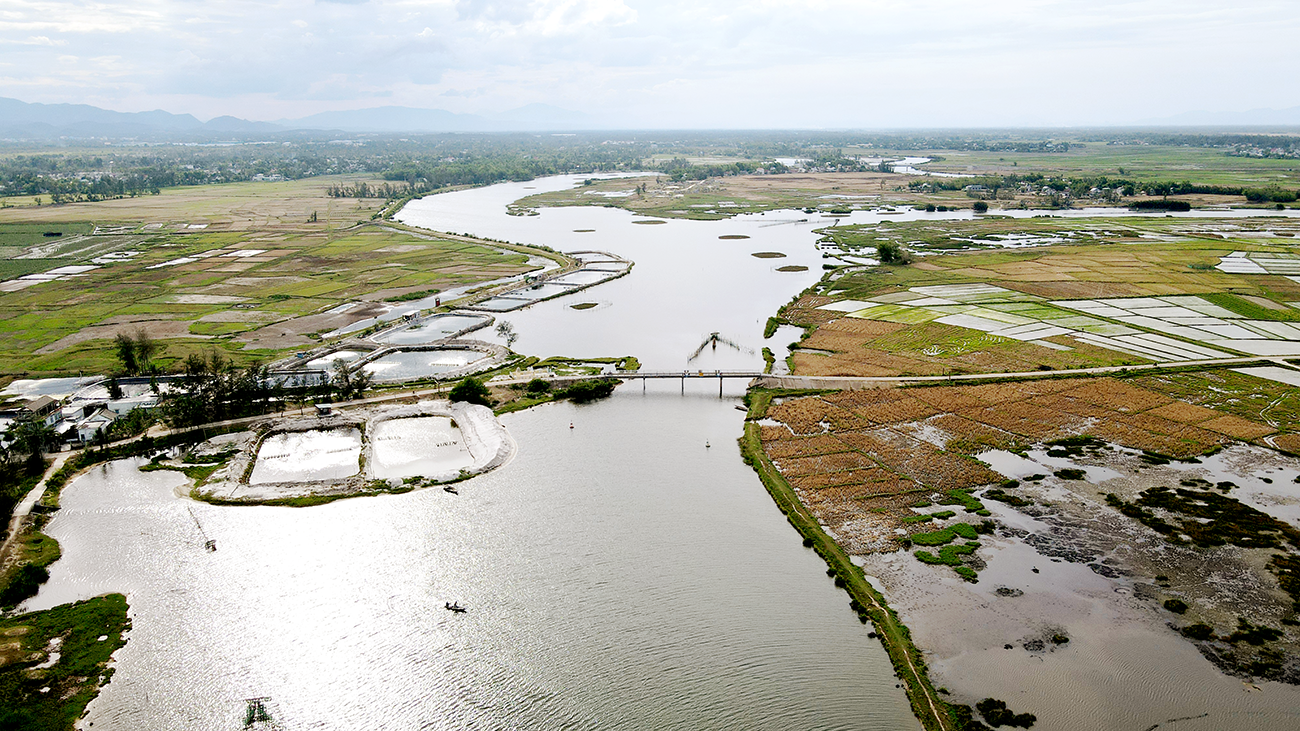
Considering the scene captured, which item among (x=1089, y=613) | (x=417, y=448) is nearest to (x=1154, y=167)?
(x=1089, y=613)

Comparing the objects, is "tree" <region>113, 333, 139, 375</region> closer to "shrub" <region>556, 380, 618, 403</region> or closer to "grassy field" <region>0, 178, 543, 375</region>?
"grassy field" <region>0, 178, 543, 375</region>

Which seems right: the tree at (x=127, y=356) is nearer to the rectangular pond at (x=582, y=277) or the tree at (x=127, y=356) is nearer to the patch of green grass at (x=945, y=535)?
the rectangular pond at (x=582, y=277)

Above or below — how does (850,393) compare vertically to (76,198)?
below

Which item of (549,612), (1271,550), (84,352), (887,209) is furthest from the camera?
(887,209)

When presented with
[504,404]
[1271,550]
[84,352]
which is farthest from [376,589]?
[84,352]

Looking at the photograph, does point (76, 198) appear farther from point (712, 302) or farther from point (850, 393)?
point (850, 393)

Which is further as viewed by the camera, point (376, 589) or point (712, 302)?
point (712, 302)

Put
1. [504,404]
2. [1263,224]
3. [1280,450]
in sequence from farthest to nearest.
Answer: [1263,224], [504,404], [1280,450]

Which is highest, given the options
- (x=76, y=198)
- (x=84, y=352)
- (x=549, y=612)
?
(x=76, y=198)
